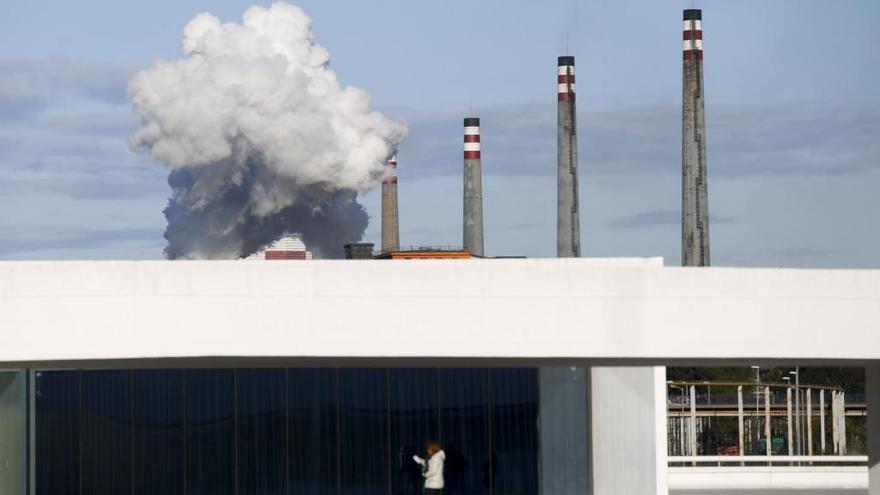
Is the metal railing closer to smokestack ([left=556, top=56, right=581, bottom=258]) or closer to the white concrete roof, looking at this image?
the white concrete roof

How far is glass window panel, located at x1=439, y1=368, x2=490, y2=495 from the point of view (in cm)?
2491

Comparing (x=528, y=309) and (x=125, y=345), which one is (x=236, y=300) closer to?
(x=125, y=345)

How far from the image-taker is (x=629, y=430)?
23.6 meters

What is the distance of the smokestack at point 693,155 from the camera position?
54.9m

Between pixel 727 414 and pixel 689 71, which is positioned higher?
pixel 689 71

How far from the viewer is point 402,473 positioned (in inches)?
971

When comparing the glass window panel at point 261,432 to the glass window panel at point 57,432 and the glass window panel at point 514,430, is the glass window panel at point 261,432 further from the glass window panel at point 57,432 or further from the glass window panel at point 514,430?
Result: the glass window panel at point 514,430

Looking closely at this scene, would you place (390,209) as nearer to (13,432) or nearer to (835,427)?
(835,427)

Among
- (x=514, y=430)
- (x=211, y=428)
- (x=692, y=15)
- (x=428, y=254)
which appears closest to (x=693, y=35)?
(x=692, y=15)

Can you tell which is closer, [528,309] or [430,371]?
[528,309]

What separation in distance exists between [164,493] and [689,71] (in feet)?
114

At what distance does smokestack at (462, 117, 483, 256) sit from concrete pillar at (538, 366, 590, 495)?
111ft

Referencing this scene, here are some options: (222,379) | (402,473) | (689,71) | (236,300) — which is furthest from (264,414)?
(689,71)

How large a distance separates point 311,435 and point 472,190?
34.7 metres
